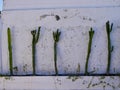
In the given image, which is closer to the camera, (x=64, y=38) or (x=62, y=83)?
(x=62, y=83)

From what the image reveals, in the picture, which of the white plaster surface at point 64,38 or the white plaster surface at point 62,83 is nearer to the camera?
the white plaster surface at point 62,83

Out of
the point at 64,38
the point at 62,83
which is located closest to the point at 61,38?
the point at 64,38

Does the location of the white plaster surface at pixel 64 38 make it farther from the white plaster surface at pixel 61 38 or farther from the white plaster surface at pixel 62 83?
the white plaster surface at pixel 62 83

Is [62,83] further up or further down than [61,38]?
further down

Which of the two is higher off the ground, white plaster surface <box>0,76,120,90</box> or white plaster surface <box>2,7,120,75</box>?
white plaster surface <box>2,7,120,75</box>

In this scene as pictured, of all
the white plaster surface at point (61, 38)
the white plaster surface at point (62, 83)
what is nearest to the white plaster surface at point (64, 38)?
the white plaster surface at point (61, 38)

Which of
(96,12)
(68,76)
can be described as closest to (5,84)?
(68,76)

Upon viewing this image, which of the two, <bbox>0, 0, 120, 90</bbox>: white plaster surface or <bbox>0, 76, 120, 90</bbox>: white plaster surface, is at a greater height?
<bbox>0, 0, 120, 90</bbox>: white plaster surface

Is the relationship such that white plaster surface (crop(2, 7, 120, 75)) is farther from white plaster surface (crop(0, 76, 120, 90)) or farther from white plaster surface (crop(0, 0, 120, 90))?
white plaster surface (crop(0, 76, 120, 90))

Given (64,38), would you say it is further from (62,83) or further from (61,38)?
(62,83)

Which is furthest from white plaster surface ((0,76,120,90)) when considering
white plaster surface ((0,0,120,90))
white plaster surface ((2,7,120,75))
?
white plaster surface ((2,7,120,75))

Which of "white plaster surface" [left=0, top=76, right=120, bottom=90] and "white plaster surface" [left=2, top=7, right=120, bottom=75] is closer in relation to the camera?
"white plaster surface" [left=0, top=76, right=120, bottom=90]
